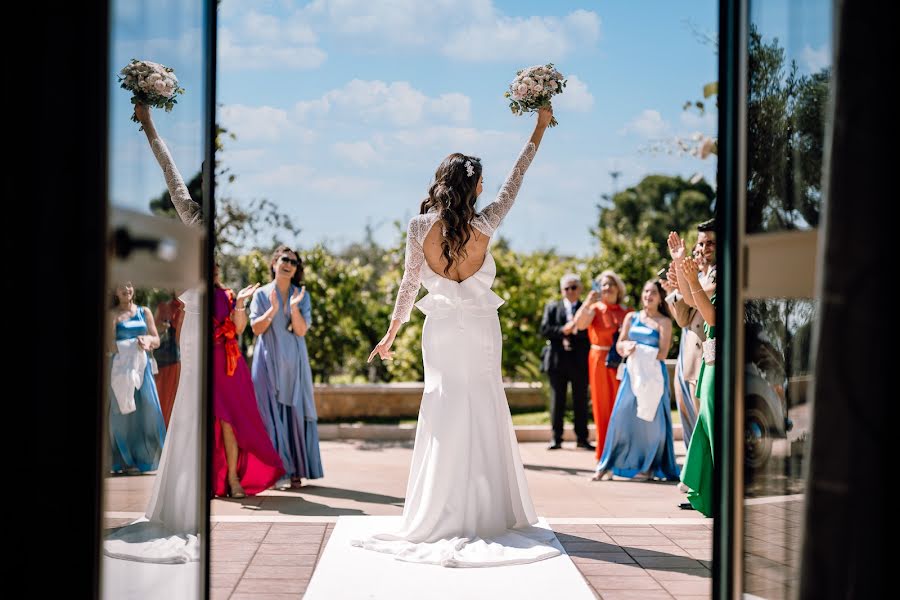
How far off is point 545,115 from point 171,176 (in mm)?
2789

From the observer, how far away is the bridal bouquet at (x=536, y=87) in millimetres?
4805

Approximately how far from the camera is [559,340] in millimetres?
9039

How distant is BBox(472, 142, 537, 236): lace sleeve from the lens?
4695 millimetres

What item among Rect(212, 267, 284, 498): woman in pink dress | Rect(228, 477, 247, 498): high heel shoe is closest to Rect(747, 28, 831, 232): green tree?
Rect(212, 267, 284, 498): woman in pink dress

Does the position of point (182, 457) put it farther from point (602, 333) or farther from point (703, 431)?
point (602, 333)

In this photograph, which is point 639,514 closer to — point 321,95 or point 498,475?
point 498,475

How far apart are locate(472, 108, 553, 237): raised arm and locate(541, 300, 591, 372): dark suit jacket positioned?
171 inches

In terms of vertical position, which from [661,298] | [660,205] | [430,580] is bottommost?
[430,580]

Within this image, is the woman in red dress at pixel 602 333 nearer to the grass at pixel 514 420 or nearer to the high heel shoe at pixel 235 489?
the grass at pixel 514 420

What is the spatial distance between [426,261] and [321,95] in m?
13.4

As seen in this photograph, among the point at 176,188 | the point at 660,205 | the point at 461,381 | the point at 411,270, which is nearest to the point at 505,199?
the point at 411,270

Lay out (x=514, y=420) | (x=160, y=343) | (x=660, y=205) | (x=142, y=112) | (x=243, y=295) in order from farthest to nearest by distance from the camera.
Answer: (x=660, y=205) → (x=514, y=420) → (x=243, y=295) → (x=160, y=343) → (x=142, y=112)

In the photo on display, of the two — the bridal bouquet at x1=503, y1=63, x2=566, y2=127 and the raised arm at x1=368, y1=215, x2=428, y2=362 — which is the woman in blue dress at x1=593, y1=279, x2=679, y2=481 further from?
the raised arm at x1=368, y1=215, x2=428, y2=362

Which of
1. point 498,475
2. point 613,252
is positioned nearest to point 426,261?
point 498,475
